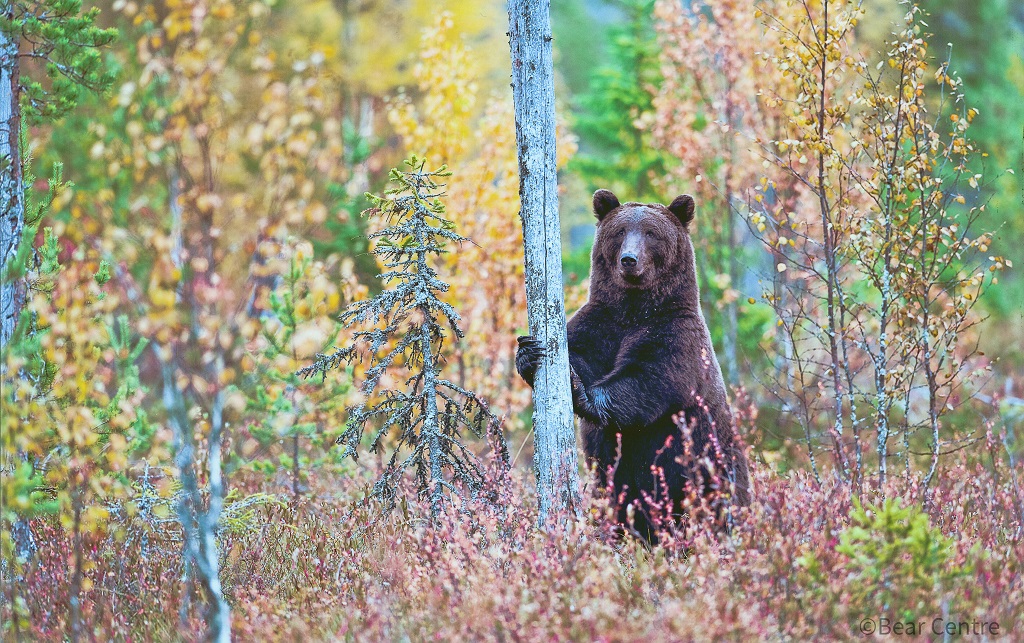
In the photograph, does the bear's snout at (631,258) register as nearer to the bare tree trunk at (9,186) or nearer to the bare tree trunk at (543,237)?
the bare tree trunk at (543,237)

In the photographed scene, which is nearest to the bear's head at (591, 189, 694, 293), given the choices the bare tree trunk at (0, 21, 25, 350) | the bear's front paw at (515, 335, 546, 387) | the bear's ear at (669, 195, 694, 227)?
the bear's ear at (669, 195, 694, 227)

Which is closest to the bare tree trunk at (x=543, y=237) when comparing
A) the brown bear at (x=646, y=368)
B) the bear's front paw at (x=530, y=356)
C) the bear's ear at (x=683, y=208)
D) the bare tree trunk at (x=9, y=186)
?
the bear's front paw at (x=530, y=356)

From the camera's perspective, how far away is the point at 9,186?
17.2 feet

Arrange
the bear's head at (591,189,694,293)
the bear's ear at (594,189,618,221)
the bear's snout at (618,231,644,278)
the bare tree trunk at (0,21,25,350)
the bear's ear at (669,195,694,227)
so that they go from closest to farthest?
the bare tree trunk at (0,21,25,350)
the bear's snout at (618,231,644,278)
the bear's head at (591,189,694,293)
the bear's ear at (669,195,694,227)
the bear's ear at (594,189,618,221)

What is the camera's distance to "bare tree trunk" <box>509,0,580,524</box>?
16.1 ft

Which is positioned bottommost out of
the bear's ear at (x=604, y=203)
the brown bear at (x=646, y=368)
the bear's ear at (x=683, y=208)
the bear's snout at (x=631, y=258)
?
the brown bear at (x=646, y=368)

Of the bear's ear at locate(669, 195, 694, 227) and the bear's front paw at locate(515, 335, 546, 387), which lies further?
the bear's ear at locate(669, 195, 694, 227)

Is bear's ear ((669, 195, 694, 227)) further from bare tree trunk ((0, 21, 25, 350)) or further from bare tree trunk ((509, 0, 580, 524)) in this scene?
bare tree trunk ((0, 21, 25, 350))

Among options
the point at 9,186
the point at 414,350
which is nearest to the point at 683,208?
the point at 414,350

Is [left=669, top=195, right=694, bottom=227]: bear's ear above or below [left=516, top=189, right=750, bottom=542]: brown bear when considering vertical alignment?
above

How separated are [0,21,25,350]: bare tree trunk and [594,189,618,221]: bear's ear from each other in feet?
11.7

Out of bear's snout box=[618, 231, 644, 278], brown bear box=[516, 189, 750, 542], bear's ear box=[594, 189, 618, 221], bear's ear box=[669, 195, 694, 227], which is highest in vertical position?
bear's ear box=[594, 189, 618, 221]

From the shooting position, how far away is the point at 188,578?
4305 millimetres

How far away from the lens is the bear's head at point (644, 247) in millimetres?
5637
